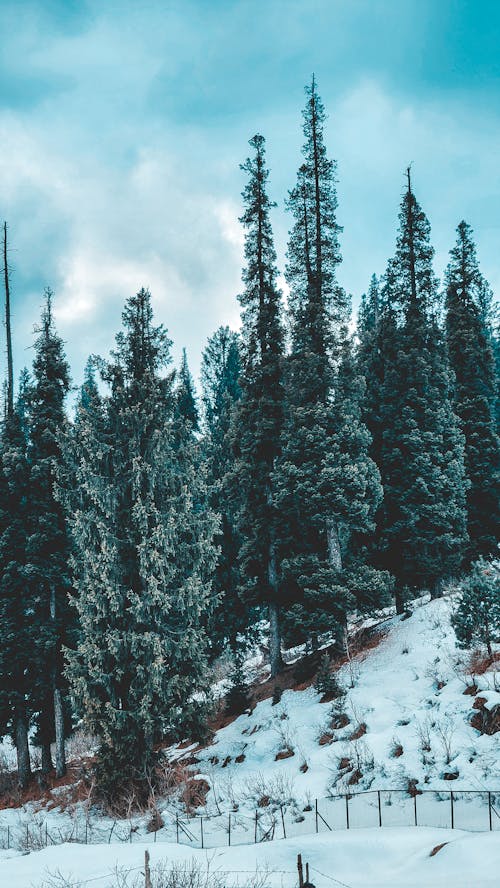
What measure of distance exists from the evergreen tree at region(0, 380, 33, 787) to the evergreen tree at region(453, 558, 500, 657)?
17295 mm

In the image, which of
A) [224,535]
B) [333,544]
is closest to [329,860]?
[333,544]

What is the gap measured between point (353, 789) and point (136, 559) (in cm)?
969

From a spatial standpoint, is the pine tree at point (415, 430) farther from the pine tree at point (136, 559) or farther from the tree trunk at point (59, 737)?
the tree trunk at point (59, 737)

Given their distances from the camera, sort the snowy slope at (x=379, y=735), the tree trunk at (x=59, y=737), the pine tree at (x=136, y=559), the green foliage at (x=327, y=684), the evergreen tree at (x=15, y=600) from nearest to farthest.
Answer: the snowy slope at (x=379, y=735), the pine tree at (x=136, y=559), the green foliage at (x=327, y=684), the tree trunk at (x=59, y=737), the evergreen tree at (x=15, y=600)

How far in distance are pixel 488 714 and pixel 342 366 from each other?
46.6 feet

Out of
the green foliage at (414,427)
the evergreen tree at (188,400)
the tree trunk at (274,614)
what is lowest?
the tree trunk at (274,614)

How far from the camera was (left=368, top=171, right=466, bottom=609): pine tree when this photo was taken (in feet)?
85.6

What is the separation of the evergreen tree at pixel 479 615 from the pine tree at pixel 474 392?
10.9m

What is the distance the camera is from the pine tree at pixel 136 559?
19062mm

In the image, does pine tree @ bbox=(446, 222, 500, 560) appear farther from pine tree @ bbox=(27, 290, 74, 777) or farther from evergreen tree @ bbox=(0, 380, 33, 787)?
evergreen tree @ bbox=(0, 380, 33, 787)

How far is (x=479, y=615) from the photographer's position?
1847 centimetres

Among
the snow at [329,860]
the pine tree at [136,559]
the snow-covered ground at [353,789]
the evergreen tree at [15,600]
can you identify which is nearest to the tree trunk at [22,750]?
the evergreen tree at [15,600]

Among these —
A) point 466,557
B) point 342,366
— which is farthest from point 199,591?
point 466,557

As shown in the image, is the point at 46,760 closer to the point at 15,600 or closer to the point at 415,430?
the point at 15,600
